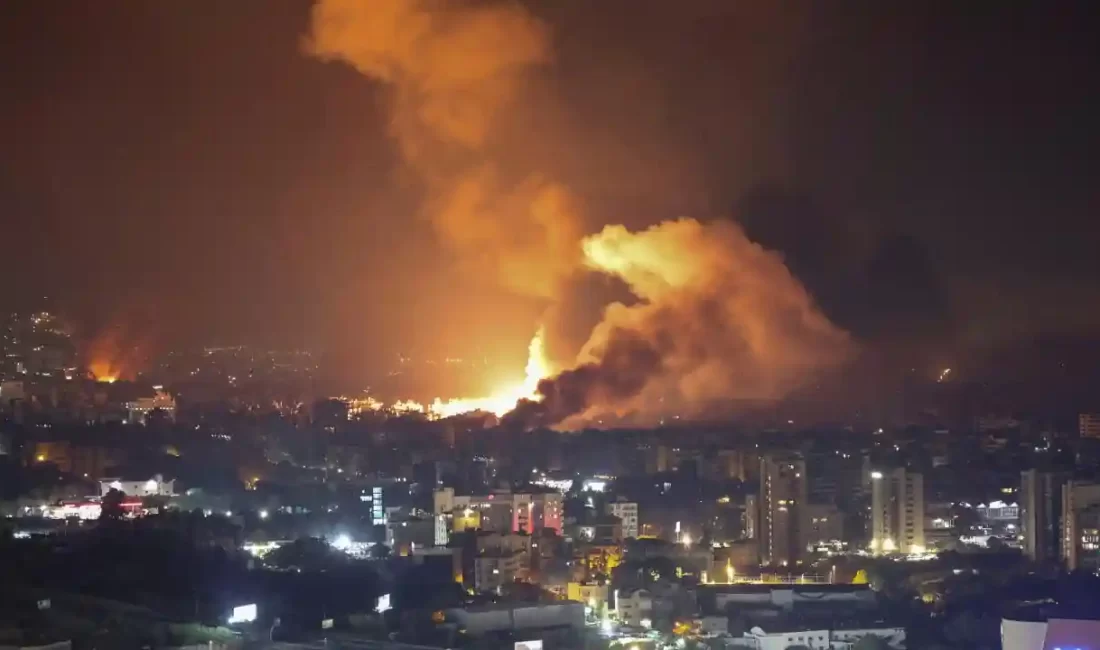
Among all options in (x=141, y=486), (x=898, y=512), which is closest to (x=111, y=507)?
(x=141, y=486)

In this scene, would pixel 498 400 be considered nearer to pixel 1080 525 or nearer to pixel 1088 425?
pixel 1088 425

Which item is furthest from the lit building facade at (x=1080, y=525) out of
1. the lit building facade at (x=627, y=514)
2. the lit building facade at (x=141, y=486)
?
the lit building facade at (x=141, y=486)

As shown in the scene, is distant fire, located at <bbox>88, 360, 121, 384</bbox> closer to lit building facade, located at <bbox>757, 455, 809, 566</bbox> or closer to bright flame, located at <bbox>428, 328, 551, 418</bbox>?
bright flame, located at <bbox>428, 328, 551, 418</bbox>

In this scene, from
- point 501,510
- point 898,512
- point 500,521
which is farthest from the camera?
point 898,512

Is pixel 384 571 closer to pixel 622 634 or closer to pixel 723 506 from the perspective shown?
pixel 622 634

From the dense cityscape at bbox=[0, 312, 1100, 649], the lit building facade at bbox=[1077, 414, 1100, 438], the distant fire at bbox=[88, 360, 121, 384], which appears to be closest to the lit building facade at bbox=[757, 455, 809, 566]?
the dense cityscape at bbox=[0, 312, 1100, 649]

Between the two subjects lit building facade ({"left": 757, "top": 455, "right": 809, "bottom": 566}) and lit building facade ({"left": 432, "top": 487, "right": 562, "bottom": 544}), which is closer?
lit building facade ({"left": 757, "top": 455, "right": 809, "bottom": 566})
